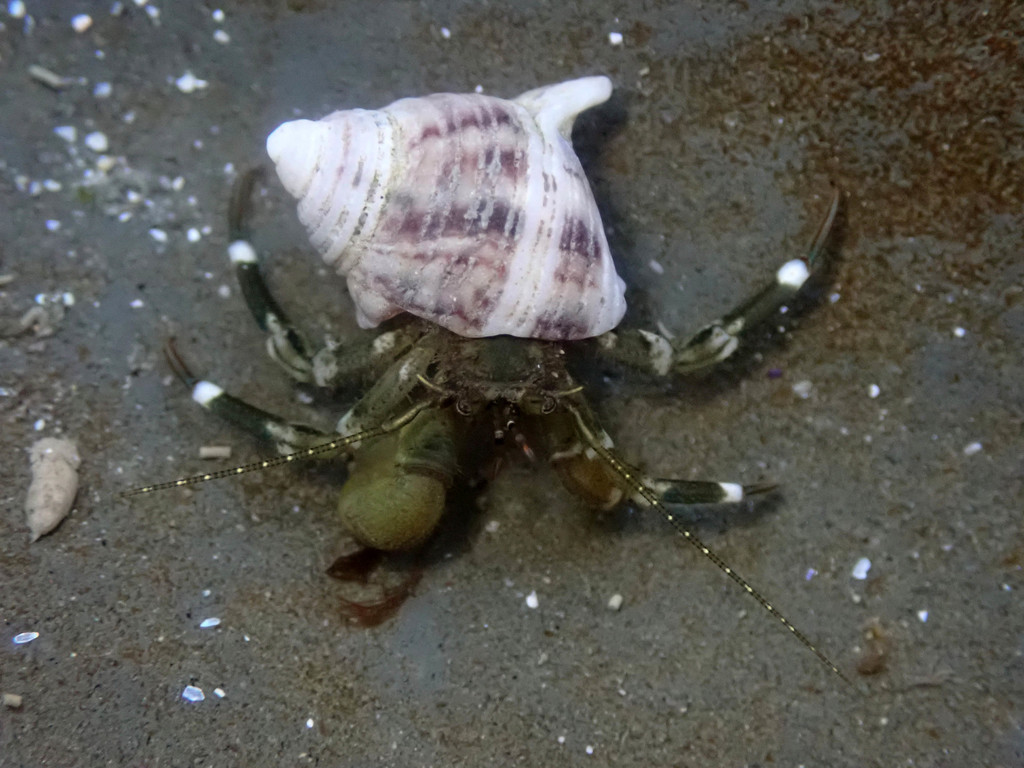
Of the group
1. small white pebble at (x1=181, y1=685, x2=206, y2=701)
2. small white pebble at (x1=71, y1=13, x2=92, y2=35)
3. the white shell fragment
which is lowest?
small white pebble at (x1=181, y1=685, x2=206, y2=701)

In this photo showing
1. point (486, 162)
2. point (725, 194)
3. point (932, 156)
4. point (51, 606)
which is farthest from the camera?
point (725, 194)

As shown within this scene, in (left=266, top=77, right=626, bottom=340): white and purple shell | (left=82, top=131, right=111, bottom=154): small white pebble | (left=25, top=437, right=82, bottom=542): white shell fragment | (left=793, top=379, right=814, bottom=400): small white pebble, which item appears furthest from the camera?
(left=82, top=131, right=111, bottom=154): small white pebble

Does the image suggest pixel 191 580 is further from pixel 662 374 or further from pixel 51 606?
pixel 662 374

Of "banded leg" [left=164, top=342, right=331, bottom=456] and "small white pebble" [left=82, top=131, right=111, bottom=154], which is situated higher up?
"small white pebble" [left=82, top=131, right=111, bottom=154]

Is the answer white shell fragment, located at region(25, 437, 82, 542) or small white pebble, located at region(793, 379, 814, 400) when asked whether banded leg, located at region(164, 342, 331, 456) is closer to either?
white shell fragment, located at region(25, 437, 82, 542)

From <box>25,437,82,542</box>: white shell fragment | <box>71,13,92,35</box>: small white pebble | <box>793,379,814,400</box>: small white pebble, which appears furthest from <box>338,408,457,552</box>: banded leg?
<box>71,13,92,35</box>: small white pebble

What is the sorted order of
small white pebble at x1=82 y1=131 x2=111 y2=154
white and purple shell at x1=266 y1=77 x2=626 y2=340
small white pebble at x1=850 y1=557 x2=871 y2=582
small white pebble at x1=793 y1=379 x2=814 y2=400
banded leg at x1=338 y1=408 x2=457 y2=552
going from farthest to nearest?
small white pebble at x1=82 y1=131 x2=111 y2=154 < small white pebble at x1=793 y1=379 x2=814 y2=400 < small white pebble at x1=850 y1=557 x2=871 y2=582 < banded leg at x1=338 y1=408 x2=457 y2=552 < white and purple shell at x1=266 y1=77 x2=626 y2=340

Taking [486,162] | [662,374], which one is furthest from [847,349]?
[486,162]
